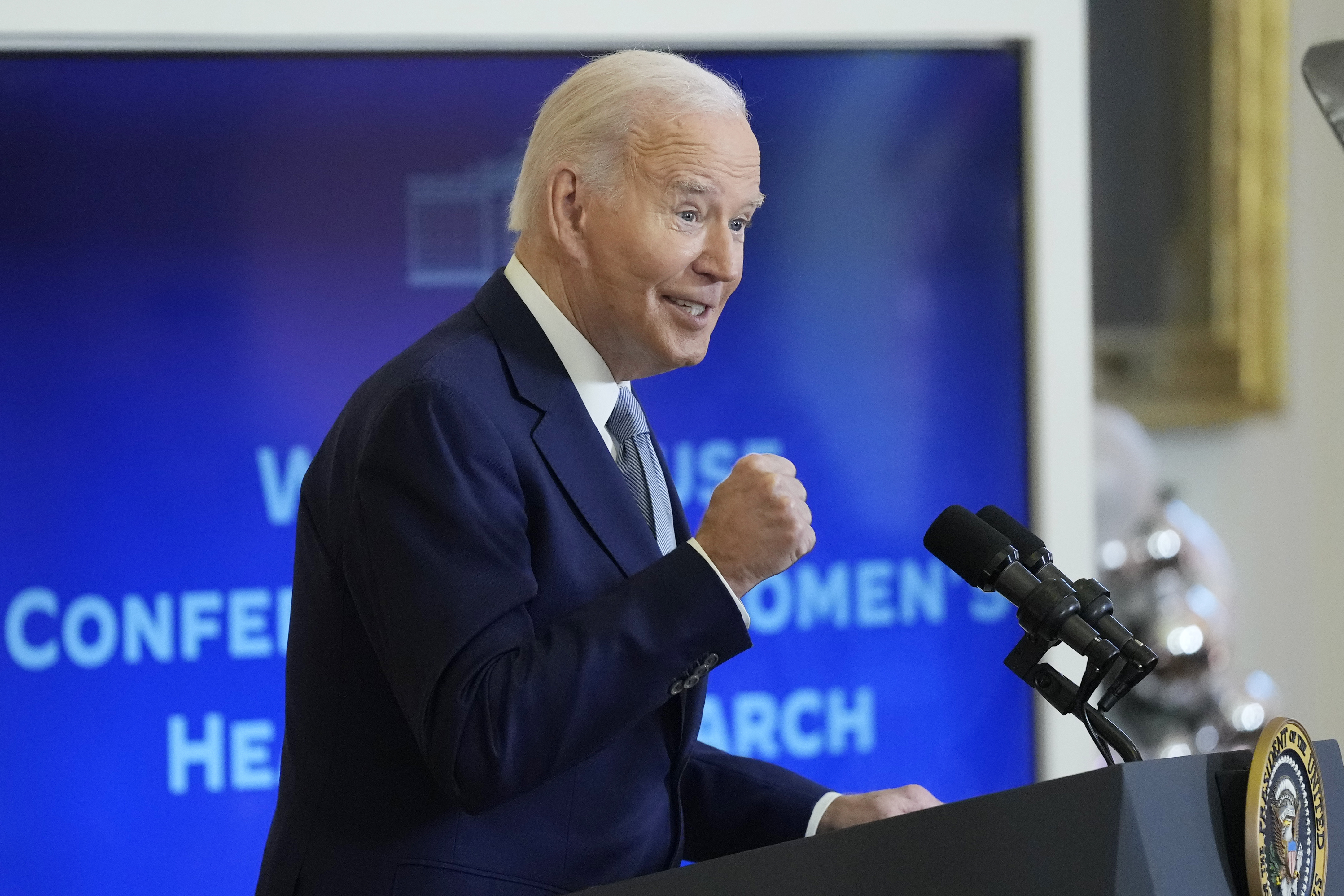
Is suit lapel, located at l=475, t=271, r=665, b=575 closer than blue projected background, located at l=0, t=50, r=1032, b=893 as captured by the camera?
Yes

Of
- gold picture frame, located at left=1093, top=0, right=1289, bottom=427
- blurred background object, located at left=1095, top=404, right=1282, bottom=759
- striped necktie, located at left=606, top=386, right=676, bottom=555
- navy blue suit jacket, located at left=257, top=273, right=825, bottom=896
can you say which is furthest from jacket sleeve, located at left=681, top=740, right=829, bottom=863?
gold picture frame, located at left=1093, top=0, right=1289, bottom=427

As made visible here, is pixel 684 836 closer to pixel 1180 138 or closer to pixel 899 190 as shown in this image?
pixel 899 190

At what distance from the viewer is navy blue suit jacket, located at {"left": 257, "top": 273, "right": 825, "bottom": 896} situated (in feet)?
3.89

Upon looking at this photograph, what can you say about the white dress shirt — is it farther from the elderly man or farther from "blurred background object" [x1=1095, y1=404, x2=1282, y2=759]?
"blurred background object" [x1=1095, y1=404, x2=1282, y2=759]

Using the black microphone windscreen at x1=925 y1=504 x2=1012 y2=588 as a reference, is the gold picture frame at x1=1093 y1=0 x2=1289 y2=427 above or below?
above

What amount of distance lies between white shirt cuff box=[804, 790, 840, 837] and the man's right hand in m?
0.40

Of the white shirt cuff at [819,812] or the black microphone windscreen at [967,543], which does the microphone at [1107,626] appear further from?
the white shirt cuff at [819,812]

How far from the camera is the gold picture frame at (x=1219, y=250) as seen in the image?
3705 millimetres

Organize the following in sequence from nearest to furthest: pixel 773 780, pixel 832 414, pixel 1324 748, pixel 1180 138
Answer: pixel 1324 748
pixel 773 780
pixel 832 414
pixel 1180 138

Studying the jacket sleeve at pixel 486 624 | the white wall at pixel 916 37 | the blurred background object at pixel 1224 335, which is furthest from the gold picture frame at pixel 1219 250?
the jacket sleeve at pixel 486 624

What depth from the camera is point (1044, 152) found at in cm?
291

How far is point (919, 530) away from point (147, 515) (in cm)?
155

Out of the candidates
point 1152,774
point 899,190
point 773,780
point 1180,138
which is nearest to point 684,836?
point 773,780

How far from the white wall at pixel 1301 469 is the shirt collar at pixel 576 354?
2.76 m
